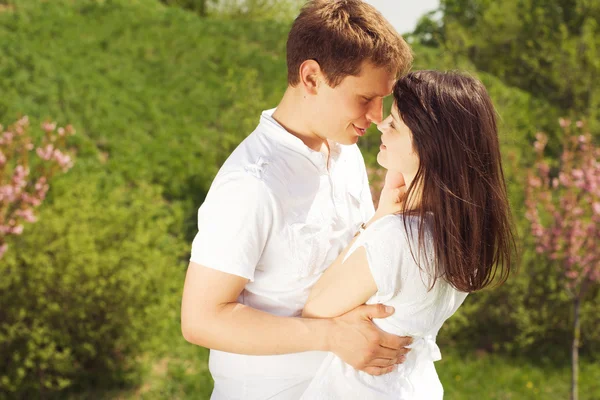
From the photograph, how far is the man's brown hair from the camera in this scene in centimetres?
203

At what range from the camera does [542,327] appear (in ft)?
24.8

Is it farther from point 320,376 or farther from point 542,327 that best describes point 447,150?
point 542,327

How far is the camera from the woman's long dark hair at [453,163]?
190 cm

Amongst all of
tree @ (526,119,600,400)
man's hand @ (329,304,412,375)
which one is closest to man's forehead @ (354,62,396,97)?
man's hand @ (329,304,412,375)

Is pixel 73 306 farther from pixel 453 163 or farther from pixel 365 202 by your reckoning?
pixel 453 163

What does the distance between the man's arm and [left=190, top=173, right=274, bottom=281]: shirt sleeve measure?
0.04 m

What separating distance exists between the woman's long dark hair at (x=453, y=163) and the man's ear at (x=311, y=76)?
0.24 m

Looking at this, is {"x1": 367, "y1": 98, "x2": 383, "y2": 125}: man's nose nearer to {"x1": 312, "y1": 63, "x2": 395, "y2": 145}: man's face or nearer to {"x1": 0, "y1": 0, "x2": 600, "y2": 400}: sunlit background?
{"x1": 312, "y1": 63, "x2": 395, "y2": 145}: man's face

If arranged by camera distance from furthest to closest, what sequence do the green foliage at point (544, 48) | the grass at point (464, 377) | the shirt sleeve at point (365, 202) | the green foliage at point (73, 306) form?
the green foliage at point (544, 48)
the grass at point (464, 377)
the green foliage at point (73, 306)
the shirt sleeve at point (365, 202)

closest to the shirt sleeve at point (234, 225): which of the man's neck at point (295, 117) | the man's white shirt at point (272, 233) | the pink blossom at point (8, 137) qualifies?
the man's white shirt at point (272, 233)

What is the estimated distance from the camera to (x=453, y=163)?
1.90m

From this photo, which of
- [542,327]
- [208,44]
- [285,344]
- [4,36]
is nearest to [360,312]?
[285,344]

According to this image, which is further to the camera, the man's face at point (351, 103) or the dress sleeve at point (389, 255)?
the man's face at point (351, 103)

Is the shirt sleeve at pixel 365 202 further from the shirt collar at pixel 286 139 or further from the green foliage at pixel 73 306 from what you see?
the green foliage at pixel 73 306
